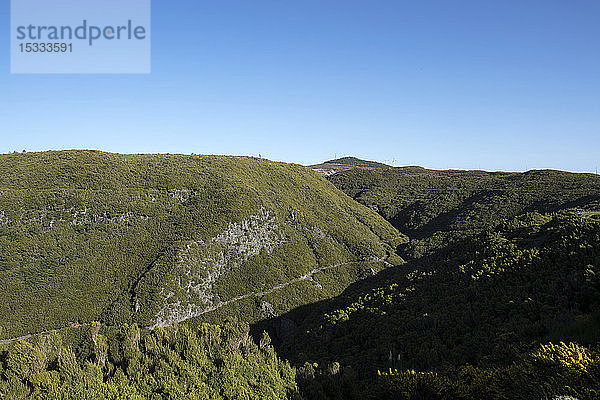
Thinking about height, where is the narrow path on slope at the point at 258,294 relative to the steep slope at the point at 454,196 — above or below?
below

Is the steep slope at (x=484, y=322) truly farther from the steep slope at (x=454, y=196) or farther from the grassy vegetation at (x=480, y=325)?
the steep slope at (x=454, y=196)

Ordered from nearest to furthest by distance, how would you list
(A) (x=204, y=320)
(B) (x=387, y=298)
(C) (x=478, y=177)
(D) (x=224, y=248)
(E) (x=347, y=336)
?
(E) (x=347, y=336) → (B) (x=387, y=298) → (A) (x=204, y=320) → (D) (x=224, y=248) → (C) (x=478, y=177)

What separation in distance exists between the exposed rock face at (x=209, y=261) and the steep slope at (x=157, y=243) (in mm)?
229

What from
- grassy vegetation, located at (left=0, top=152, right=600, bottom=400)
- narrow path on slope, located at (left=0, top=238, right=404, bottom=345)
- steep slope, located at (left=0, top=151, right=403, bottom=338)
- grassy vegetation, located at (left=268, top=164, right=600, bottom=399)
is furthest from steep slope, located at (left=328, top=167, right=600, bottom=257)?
grassy vegetation, located at (left=268, top=164, right=600, bottom=399)

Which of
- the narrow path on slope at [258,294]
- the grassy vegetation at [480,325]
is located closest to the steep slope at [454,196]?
the narrow path on slope at [258,294]

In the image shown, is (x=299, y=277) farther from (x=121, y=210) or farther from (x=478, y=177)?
(x=478, y=177)

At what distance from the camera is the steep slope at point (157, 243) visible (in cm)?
5394

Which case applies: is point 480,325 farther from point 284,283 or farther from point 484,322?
point 284,283

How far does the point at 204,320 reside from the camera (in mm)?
55250

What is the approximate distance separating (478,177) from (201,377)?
151 meters

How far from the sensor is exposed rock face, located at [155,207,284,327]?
56078 millimetres

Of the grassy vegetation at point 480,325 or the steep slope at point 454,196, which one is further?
the steep slope at point 454,196

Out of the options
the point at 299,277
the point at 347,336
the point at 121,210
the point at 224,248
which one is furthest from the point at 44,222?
the point at 347,336

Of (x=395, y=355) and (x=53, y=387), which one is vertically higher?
(x=53, y=387)
